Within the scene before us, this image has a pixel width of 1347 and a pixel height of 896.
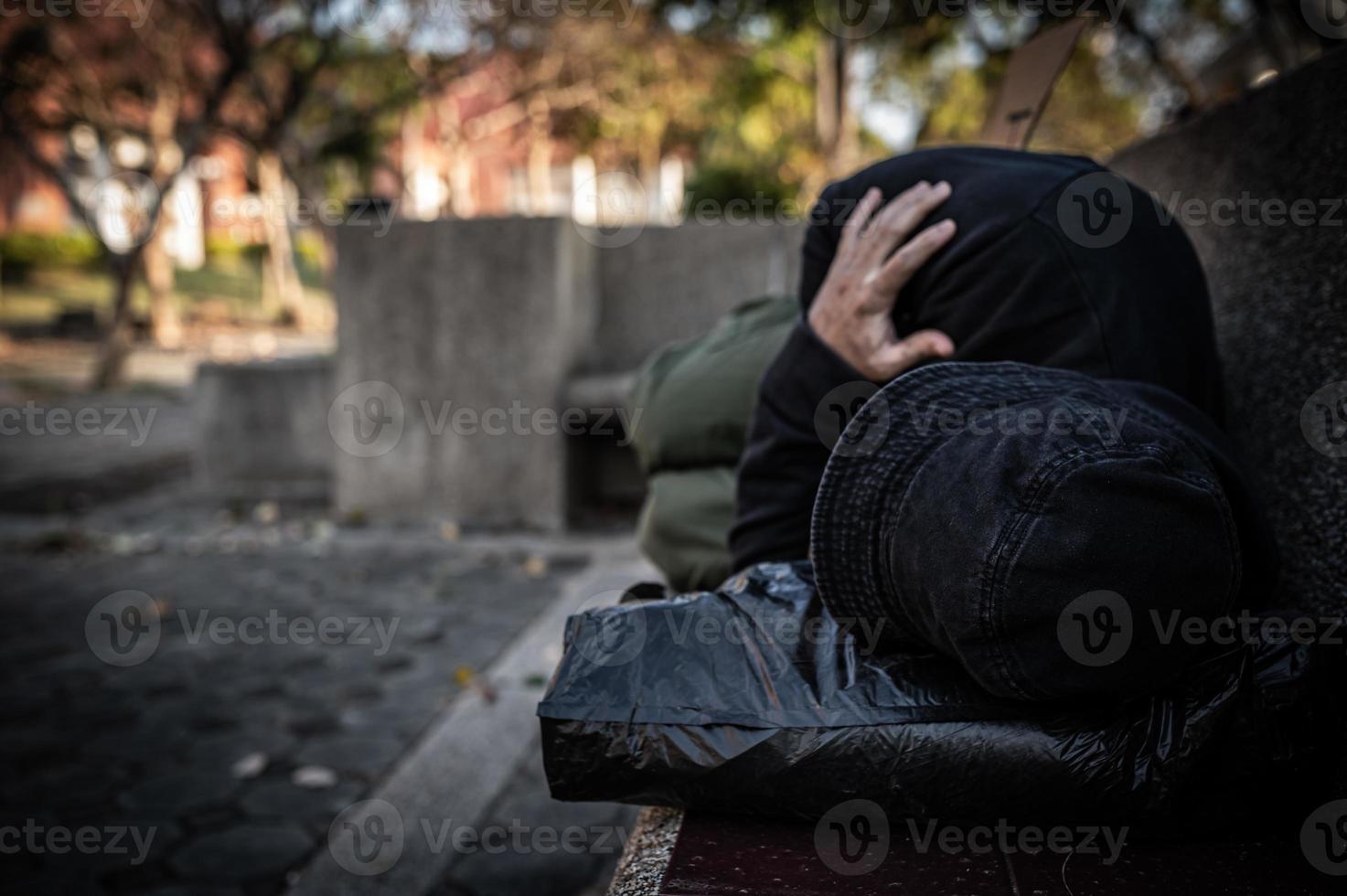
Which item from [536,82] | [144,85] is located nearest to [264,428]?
[144,85]

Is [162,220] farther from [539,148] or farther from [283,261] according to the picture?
[539,148]

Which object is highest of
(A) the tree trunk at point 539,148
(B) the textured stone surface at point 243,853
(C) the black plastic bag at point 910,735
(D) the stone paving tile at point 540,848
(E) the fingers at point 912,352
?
(A) the tree trunk at point 539,148

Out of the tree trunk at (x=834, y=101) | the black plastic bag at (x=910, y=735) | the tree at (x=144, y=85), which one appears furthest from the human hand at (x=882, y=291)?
the tree at (x=144, y=85)

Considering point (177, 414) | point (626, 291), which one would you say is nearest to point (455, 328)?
point (626, 291)

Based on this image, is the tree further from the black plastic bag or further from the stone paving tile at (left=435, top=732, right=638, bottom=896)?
the black plastic bag

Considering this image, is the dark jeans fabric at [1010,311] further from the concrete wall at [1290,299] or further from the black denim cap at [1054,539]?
the black denim cap at [1054,539]

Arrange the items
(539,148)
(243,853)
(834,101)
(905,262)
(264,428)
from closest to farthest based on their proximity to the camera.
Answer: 1. (905,262)
2. (243,853)
3. (264,428)
4. (834,101)
5. (539,148)

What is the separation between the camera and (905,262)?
1669mm

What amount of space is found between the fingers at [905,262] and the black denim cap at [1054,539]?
1.68 feet

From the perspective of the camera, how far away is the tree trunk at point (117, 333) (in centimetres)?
1246

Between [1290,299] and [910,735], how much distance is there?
117 centimetres

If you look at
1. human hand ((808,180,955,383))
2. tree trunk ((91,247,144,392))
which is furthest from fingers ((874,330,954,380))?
tree trunk ((91,247,144,392))

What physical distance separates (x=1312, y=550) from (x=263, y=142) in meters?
17.3

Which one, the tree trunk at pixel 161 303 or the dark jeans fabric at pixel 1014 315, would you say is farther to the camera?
the tree trunk at pixel 161 303
